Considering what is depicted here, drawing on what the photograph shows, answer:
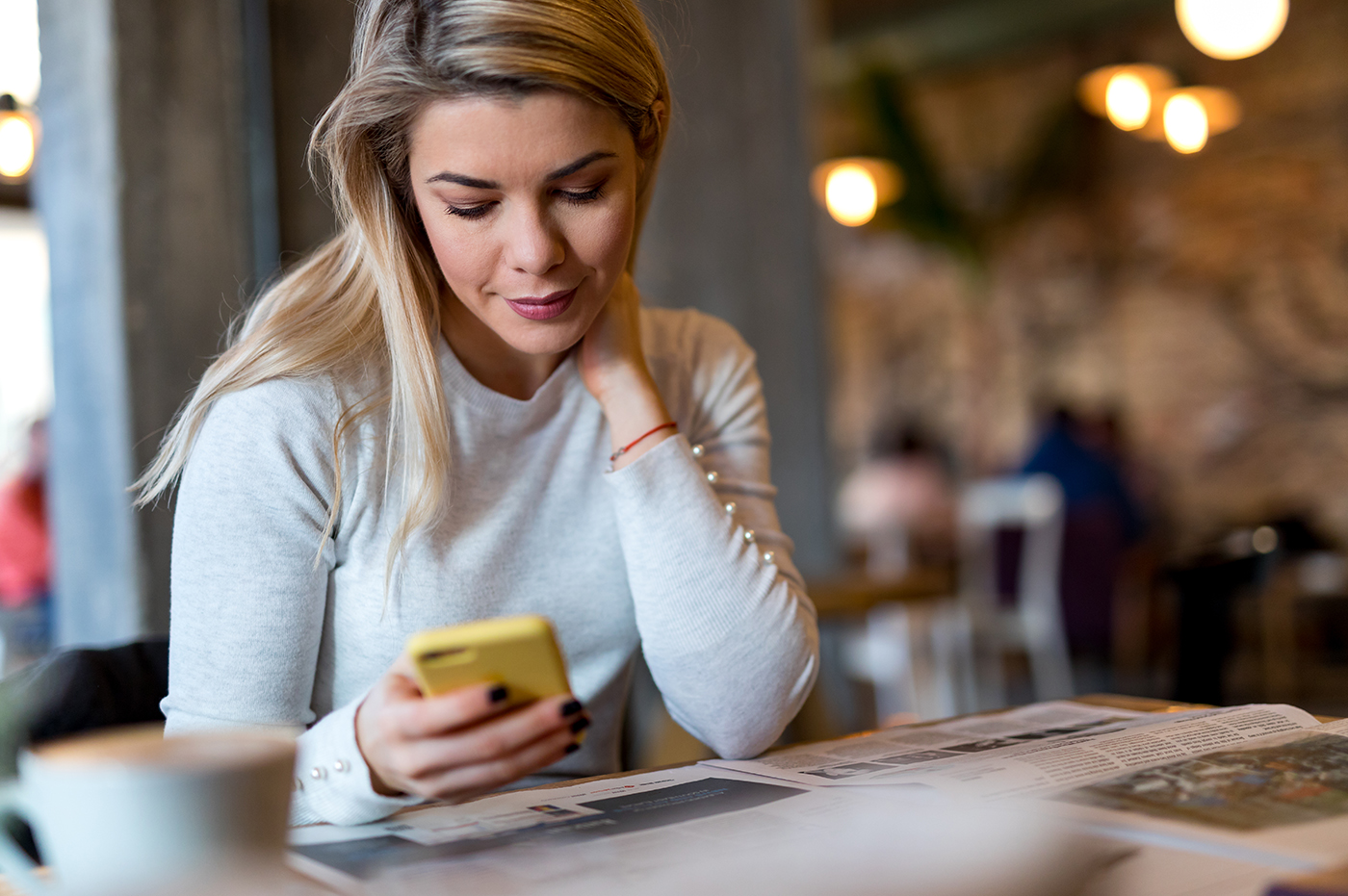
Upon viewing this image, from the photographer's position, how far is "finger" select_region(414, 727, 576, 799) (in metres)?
0.63

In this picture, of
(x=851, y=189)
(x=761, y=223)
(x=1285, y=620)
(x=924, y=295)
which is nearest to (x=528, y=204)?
(x=761, y=223)

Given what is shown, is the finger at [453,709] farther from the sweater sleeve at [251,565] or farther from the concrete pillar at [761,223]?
the concrete pillar at [761,223]

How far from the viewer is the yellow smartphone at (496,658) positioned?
582 millimetres

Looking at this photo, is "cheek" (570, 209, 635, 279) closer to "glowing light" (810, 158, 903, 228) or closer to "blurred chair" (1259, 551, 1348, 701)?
"blurred chair" (1259, 551, 1348, 701)

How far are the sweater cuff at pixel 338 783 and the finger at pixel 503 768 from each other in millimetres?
71

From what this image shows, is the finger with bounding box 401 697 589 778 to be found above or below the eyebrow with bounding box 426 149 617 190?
below

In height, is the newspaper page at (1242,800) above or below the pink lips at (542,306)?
below

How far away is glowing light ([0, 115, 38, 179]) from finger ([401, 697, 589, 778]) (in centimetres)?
186

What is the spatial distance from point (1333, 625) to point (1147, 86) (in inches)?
100

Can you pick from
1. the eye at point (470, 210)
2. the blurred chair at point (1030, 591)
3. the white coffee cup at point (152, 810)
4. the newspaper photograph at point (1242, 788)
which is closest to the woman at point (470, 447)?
the eye at point (470, 210)

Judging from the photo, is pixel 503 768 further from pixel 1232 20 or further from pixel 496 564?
pixel 1232 20

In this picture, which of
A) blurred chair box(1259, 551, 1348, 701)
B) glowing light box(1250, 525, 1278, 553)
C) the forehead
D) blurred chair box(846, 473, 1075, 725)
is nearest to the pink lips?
the forehead

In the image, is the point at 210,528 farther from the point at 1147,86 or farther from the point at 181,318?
the point at 1147,86

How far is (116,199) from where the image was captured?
1.63 meters
